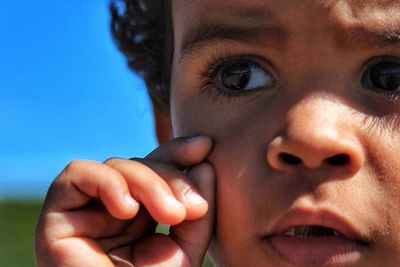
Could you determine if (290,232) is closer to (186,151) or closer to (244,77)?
(186,151)

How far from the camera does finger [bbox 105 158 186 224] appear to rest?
211cm

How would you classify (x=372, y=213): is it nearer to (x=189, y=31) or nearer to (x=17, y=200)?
(x=189, y=31)

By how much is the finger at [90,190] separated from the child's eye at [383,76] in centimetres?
76

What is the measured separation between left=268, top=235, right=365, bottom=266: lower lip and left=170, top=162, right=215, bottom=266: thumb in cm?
26

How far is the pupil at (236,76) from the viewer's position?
7.83 feet

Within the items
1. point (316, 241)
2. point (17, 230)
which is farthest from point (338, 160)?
point (17, 230)

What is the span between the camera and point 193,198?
219 centimetres

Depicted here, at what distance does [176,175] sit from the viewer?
2229mm

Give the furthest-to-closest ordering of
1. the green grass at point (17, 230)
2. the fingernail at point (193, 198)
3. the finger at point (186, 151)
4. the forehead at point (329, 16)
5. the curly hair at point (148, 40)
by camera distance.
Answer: the green grass at point (17, 230)
the curly hair at point (148, 40)
the finger at point (186, 151)
the fingernail at point (193, 198)
the forehead at point (329, 16)

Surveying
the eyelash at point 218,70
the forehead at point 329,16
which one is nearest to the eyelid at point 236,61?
the eyelash at point 218,70

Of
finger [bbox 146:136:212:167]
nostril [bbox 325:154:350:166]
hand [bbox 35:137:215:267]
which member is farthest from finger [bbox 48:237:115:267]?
nostril [bbox 325:154:350:166]

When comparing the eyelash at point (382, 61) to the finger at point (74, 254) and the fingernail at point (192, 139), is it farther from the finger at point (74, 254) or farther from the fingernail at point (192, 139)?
the finger at point (74, 254)

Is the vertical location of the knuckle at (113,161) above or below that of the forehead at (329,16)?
below

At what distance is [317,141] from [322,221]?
8.7 inches
